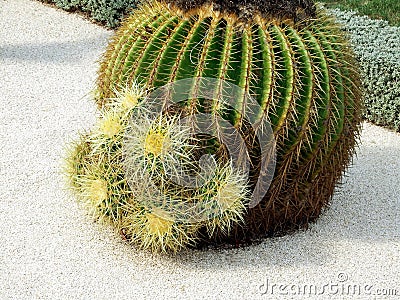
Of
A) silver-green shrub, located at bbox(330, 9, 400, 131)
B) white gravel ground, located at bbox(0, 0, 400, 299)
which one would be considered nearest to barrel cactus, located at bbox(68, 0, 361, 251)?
white gravel ground, located at bbox(0, 0, 400, 299)

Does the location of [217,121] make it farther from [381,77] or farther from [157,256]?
[381,77]

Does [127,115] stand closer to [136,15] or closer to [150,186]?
[150,186]

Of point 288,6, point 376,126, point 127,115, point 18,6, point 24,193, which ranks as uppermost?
point 288,6

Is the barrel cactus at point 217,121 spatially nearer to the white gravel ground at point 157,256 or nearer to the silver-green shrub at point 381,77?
the white gravel ground at point 157,256

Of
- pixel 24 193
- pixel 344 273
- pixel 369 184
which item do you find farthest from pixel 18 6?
pixel 344 273

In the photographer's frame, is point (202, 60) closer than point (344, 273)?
Yes

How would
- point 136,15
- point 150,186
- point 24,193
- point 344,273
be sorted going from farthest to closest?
point 24,193 < point 136,15 < point 344,273 < point 150,186

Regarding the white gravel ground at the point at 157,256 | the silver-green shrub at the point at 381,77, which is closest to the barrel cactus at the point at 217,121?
the white gravel ground at the point at 157,256
